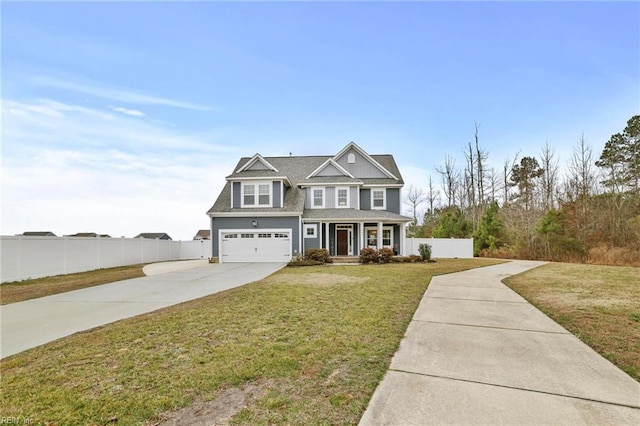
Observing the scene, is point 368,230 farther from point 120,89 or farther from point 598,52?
point 120,89

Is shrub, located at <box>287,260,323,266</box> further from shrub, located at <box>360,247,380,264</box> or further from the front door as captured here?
the front door

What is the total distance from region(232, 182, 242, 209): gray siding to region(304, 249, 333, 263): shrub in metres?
5.71

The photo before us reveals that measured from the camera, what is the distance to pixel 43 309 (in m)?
7.51

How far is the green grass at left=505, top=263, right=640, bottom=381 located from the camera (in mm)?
4558

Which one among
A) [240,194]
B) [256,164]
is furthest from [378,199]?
[240,194]

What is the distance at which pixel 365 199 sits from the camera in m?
23.0

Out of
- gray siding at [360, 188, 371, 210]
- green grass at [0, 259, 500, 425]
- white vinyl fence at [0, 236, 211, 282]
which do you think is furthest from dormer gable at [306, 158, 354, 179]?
green grass at [0, 259, 500, 425]

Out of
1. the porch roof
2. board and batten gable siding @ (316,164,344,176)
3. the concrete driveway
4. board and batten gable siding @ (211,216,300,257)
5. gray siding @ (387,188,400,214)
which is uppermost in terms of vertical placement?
board and batten gable siding @ (316,164,344,176)

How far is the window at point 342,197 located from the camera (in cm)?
2225

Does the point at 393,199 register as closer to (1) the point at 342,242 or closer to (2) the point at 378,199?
(2) the point at 378,199

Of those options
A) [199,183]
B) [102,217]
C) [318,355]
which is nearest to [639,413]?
[318,355]

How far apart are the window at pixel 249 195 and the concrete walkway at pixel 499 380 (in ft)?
54.0

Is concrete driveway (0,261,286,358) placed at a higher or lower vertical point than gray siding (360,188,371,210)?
lower

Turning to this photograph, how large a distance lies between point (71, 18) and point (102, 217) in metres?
17.5
